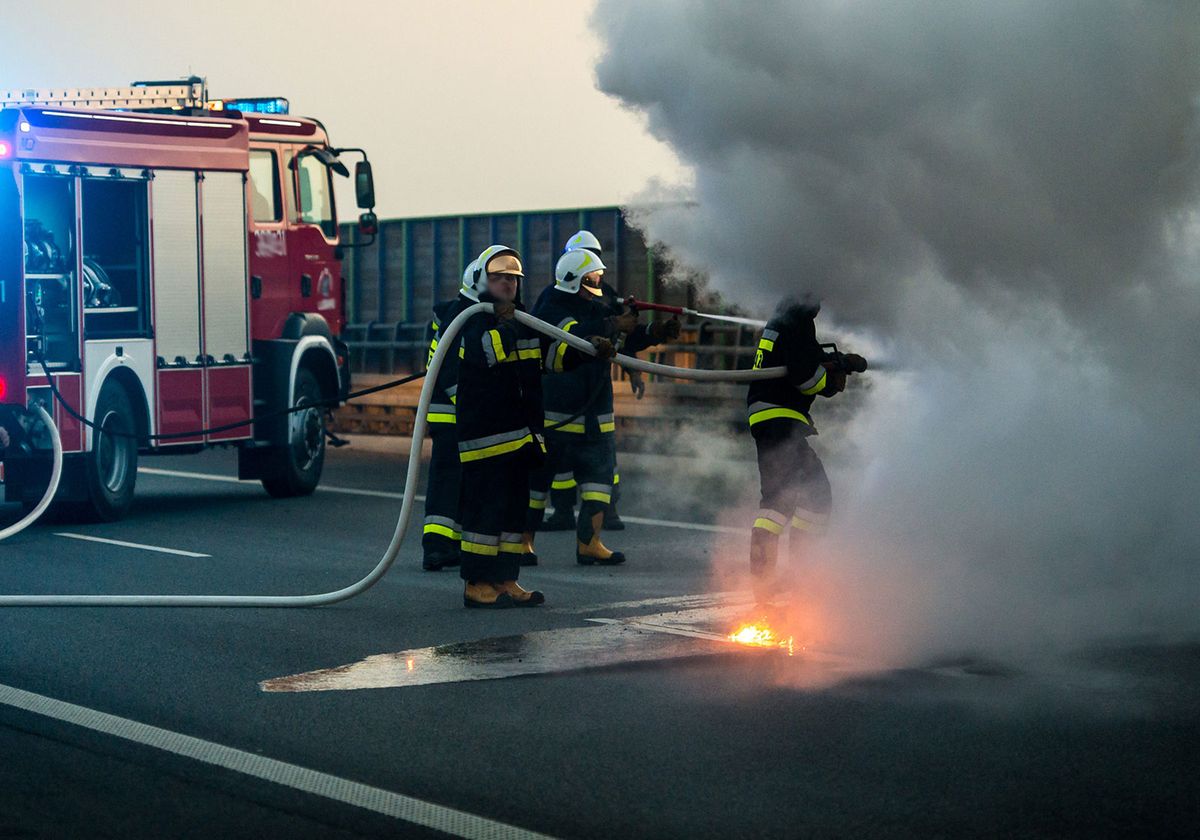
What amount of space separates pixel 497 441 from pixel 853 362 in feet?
6.07

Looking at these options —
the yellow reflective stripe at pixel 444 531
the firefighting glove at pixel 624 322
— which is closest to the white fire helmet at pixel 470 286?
the firefighting glove at pixel 624 322

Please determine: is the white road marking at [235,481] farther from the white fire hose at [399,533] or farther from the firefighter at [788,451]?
the firefighter at [788,451]

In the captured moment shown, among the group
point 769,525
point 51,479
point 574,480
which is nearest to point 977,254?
point 769,525

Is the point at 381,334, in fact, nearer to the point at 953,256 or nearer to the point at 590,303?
the point at 590,303

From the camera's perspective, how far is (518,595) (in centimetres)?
916

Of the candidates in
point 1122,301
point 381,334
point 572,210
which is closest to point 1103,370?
point 1122,301

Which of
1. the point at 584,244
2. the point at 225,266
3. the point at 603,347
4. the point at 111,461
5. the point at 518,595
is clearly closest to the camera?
the point at 603,347

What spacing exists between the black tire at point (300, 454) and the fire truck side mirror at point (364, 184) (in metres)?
1.62

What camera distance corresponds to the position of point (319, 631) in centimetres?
850

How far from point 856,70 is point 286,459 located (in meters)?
8.73

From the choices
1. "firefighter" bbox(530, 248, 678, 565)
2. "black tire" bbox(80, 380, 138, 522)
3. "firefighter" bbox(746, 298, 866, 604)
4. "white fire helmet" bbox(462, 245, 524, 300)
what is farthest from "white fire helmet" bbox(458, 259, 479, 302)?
"black tire" bbox(80, 380, 138, 522)

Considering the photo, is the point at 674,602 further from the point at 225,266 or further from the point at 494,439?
the point at 225,266

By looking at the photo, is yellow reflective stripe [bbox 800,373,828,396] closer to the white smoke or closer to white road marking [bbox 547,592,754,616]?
the white smoke

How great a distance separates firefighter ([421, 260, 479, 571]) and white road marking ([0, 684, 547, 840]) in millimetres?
3625
